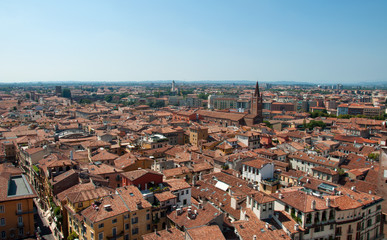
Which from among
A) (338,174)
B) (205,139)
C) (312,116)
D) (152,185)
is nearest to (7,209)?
(152,185)

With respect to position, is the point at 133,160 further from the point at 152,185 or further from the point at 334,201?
the point at 334,201

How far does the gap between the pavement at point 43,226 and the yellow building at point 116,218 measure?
6.22m

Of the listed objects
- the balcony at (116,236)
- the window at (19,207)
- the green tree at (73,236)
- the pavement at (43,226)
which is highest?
the window at (19,207)

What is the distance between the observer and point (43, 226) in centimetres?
3272

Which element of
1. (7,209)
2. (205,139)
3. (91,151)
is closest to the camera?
(7,209)

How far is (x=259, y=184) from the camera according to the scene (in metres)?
37.0

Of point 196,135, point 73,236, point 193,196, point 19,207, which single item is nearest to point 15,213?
point 19,207

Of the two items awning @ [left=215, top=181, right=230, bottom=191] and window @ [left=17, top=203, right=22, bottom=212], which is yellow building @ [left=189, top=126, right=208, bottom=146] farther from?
Answer: window @ [left=17, top=203, right=22, bottom=212]

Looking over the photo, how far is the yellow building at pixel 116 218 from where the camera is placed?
75.7 ft

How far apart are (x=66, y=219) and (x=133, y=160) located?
1397 cm

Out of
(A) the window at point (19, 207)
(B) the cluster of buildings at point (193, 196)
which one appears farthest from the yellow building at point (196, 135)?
(A) the window at point (19, 207)

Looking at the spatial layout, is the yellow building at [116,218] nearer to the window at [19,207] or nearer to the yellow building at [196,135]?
the window at [19,207]

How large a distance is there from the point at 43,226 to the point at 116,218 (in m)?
14.1

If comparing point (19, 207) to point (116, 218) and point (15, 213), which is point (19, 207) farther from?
point (116, 218)
